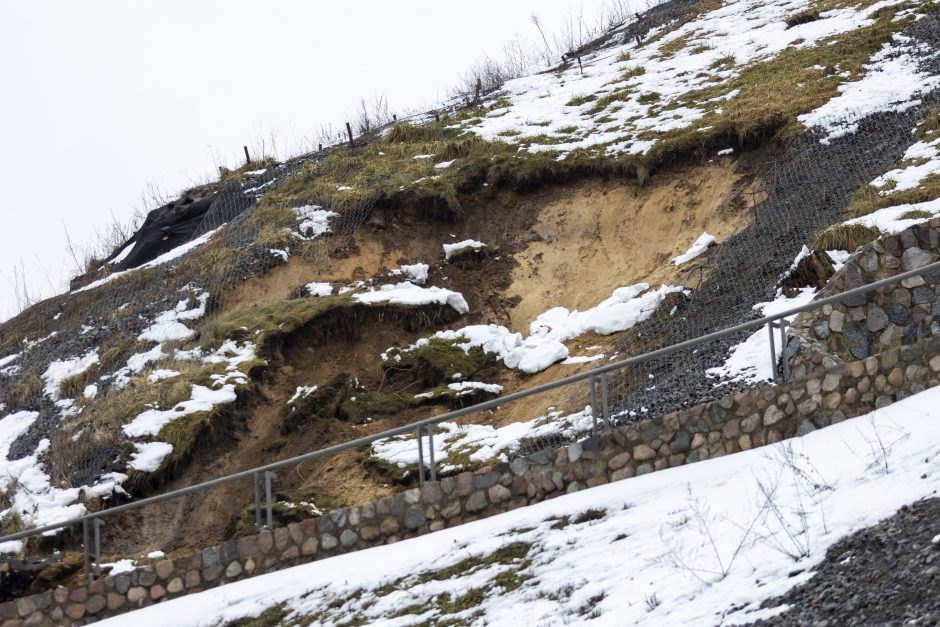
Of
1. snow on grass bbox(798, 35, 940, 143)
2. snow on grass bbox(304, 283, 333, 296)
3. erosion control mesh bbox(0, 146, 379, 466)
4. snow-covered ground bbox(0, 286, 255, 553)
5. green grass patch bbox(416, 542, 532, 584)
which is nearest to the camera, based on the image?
green grass patch bbox(416, 542, 532, 584)

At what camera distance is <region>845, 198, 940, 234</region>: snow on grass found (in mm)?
15145

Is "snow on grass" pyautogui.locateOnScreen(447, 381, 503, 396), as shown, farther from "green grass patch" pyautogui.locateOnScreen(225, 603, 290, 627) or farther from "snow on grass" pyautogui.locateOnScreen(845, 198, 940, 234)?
"green grass patch" pyautogui.locateOnScreen(225, 603, 290, 627)

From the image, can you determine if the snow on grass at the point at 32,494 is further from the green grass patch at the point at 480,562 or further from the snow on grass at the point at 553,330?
the green grass patch at the point at 480,562

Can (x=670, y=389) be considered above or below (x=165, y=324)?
below

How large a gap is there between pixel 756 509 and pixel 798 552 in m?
1.15

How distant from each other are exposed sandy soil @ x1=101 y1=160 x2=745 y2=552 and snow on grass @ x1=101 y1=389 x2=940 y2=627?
4.01 meters

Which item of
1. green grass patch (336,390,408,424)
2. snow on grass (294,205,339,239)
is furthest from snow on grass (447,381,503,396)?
snow on grass (294,205,339,239)

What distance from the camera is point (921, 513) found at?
23.8ft

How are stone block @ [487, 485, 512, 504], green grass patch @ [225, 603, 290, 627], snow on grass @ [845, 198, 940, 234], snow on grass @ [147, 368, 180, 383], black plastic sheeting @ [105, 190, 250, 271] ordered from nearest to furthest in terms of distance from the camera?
green grass patch @ [225, 603, 290, 627] < stone block @ [487, 485, 512, 504] < snow on grass @ [845, 198, 940, 234] < snow on grass @ [147, 368, 180, 383] < black plastic sheeting @ [105, 190, 250, 271]

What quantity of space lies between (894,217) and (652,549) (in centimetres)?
918

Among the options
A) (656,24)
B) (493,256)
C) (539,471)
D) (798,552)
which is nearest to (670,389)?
(539,471)

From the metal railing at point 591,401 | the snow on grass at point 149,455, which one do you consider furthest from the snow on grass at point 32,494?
the metal railing at point 591,401

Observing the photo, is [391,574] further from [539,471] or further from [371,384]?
[371,384]

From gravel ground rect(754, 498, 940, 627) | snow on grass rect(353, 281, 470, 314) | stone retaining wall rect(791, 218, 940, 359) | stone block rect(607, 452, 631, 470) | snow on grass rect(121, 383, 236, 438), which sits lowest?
stone block rect(607, 452, 631, 470)
